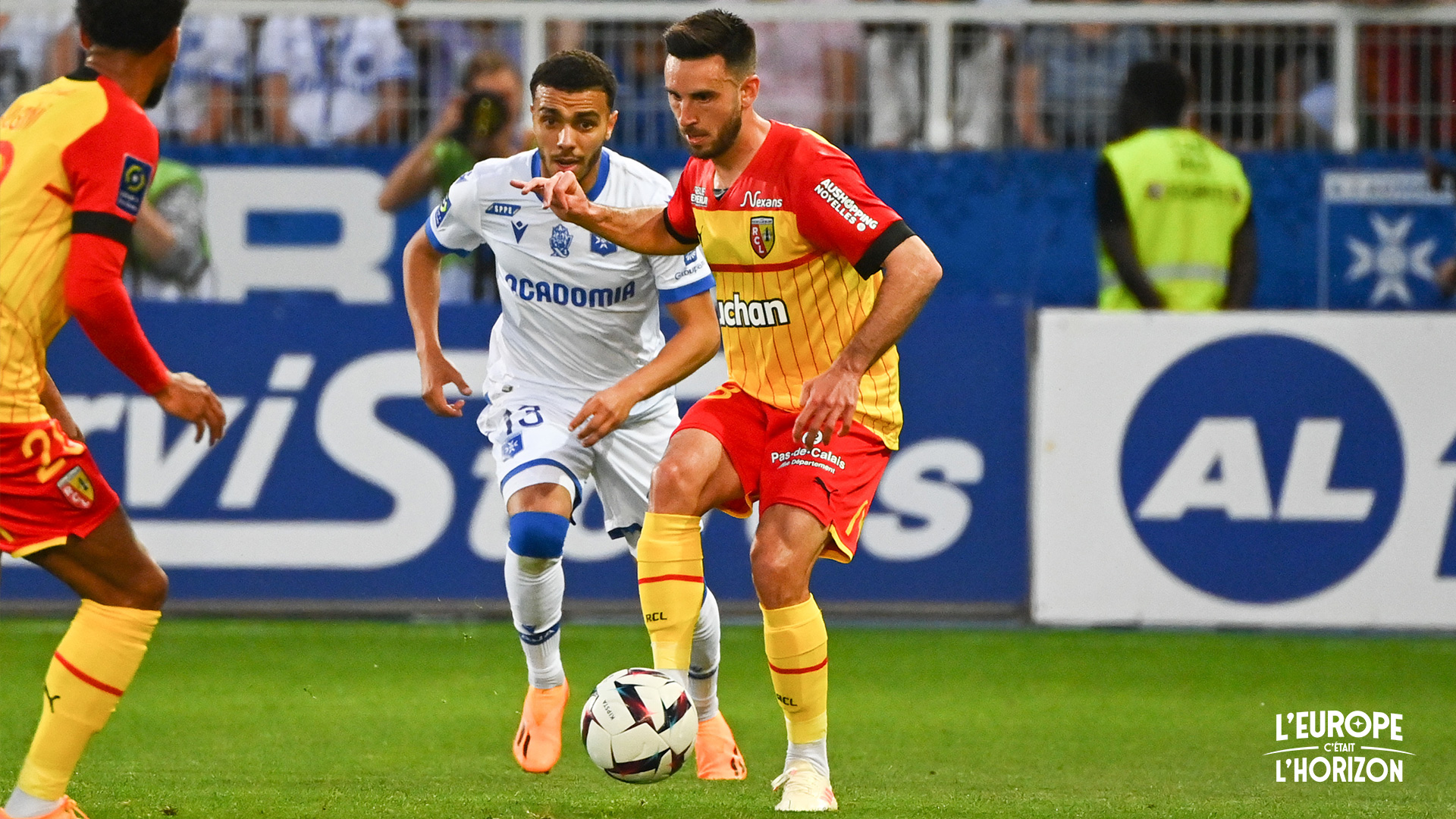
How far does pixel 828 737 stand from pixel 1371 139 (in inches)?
234

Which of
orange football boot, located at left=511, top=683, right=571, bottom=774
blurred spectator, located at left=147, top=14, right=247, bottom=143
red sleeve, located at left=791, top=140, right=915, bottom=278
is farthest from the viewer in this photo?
blurred spectator, located at left=147, top=14, right=247, bottom=143

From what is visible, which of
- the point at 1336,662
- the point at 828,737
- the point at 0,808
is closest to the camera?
the point at 0,808

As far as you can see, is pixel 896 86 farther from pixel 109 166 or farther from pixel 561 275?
pixel 109 166

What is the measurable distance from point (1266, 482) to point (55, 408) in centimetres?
594

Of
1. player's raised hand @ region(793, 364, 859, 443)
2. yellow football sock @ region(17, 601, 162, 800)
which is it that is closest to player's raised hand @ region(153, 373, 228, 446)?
yellow football sock @ region(17, 601, 162, 800)

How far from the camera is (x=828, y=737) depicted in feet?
21.9

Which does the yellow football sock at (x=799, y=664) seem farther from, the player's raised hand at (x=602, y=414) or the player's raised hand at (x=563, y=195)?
the player's raised hand at (x=563, y=195)

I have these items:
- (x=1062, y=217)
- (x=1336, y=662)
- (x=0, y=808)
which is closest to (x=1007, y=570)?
(x=1336, y=662)

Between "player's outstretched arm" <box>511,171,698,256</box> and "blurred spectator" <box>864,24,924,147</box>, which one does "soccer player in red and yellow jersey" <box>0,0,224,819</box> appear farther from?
"blurred spectator" <box>864,24,924,147</box>

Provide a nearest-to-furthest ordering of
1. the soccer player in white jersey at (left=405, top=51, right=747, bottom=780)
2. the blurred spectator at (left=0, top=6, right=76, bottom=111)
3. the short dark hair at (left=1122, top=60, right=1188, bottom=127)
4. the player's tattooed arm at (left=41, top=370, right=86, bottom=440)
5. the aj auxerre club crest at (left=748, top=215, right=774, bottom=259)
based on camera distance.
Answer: the player's tattooed arm at (left=41, top=370, right=86, bottom=440), the aj auxerre club crest at (left=748, top=215, right=774, bottom=259), the soccer player in white jersey at (left=405, top=51, right=747, bottom=780), the short dark hair at (left=1122, top=60, right=1188, bottom=127), the blurred spectator at (left=0, top=6, right=76, bottom=111)

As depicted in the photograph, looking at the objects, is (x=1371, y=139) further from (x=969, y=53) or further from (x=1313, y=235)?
(x=969, y=53)

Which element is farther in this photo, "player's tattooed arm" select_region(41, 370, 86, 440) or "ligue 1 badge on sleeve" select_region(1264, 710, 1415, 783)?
"ligue 1 badge on sleeve" select_region(1264, 710, 1415, 783)

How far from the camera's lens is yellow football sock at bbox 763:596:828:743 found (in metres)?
5.17

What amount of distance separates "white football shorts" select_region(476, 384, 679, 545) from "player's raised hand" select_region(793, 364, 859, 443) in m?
1.49
